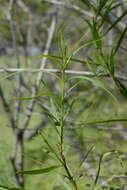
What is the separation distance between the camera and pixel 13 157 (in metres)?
0.78

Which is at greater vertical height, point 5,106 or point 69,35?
point 69,35

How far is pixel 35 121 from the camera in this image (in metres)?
3.32

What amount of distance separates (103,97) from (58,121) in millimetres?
1348

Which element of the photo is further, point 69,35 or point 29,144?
point 29,144

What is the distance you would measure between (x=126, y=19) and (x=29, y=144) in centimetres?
200

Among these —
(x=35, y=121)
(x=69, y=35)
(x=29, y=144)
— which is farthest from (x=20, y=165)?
(x=35, y=121)

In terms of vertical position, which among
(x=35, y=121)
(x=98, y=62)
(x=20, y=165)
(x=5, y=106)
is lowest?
(x=35, y=121)

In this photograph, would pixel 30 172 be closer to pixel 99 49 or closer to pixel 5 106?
pixel 99 49

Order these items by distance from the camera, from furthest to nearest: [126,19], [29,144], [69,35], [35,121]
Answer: [35,121] < [29,144] < [69,35] < [126,19]

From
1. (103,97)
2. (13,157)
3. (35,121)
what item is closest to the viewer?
(13,157)

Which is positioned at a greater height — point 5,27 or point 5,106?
point 5,27

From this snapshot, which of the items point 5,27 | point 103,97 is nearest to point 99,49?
point 103,97

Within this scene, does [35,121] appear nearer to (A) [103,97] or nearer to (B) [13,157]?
(A) [103,97]

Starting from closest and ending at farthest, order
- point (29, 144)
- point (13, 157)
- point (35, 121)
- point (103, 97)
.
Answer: point (13, 157) → point (103, 97) → point (29, 144) → point (35, 121)
